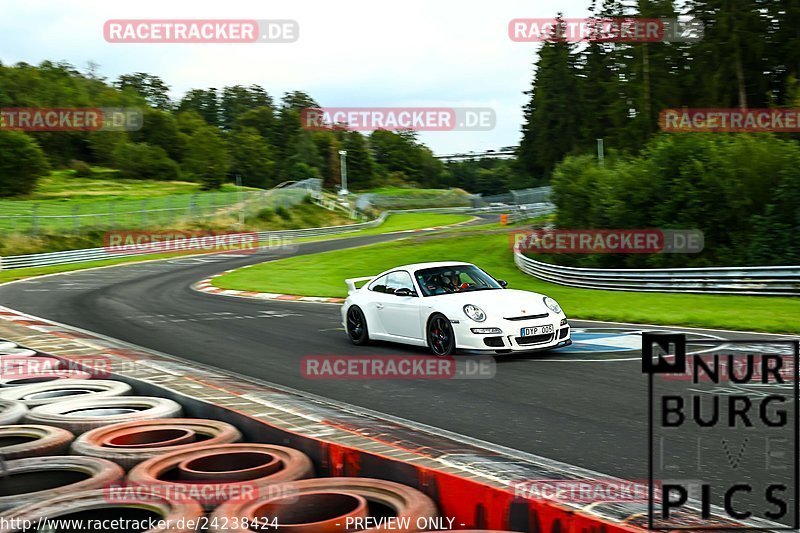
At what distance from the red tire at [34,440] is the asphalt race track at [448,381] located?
3.21 m

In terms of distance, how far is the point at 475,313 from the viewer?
10.8m

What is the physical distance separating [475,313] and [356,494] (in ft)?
22.0

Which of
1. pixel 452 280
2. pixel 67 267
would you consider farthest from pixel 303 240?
pixel 452 280

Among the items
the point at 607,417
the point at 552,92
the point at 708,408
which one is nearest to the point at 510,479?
the point at 607,417

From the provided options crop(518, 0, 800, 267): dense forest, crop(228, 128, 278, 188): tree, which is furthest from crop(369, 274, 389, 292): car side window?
crop(228, 128, 278, 188): tree

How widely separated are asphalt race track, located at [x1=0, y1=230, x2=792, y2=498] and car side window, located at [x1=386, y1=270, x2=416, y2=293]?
92 cm

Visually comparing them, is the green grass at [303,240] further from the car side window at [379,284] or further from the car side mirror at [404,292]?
the car side mirror at [404,292]

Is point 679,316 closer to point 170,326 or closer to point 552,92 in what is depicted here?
point 170,326

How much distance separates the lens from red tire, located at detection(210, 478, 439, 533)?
12.6 feet

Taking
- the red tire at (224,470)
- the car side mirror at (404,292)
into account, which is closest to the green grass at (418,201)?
the car side mirror at (404,292)

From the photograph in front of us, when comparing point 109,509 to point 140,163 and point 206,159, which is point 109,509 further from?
point 206,159

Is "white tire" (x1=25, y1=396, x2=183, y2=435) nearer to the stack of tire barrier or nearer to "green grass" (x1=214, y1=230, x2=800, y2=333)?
the stack of tire barrier

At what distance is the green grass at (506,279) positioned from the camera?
15945 mm

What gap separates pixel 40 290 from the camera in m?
26.2
